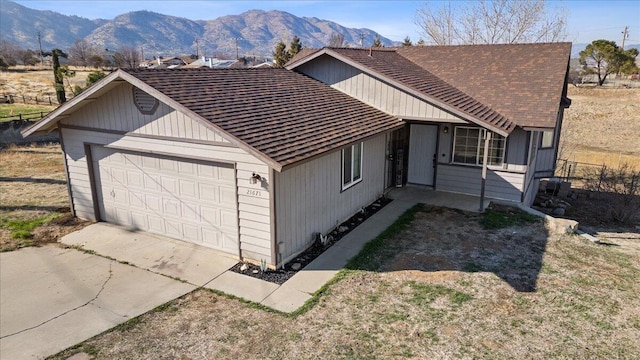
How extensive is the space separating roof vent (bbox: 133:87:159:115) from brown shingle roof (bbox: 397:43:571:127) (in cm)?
994

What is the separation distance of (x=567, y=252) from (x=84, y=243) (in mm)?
11461

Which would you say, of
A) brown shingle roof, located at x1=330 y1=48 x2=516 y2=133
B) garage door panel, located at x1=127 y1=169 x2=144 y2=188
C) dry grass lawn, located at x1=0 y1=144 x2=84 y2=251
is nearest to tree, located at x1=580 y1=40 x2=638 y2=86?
brown shingle roof, located at x1=330 y1=48 x2=516 y2=133

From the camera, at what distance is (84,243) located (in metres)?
10.0

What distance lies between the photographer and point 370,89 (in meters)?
13.6

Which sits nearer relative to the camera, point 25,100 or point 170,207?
point 170,207

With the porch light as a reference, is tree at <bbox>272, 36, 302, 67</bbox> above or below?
above

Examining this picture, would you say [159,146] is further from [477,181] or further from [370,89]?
[477,181]

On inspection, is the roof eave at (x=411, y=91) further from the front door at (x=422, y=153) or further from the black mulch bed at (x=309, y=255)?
the black mulch bed at (x=309, y=255)

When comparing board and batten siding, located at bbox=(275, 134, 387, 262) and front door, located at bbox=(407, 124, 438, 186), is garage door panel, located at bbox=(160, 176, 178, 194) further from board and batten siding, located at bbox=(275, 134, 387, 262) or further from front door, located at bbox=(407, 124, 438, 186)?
front door, located at bbox=(407, 124, 438, 186)

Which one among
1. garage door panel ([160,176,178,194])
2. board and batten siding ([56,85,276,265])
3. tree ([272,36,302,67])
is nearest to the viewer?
board and batten siding ([56,85,276,265])

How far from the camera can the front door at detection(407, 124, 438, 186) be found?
14.1 metres

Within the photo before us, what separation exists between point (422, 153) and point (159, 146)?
8701 millimetres

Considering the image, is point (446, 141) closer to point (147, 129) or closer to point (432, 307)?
point (432, 307)

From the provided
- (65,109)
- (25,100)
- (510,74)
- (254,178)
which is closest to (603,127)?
(510,74)
